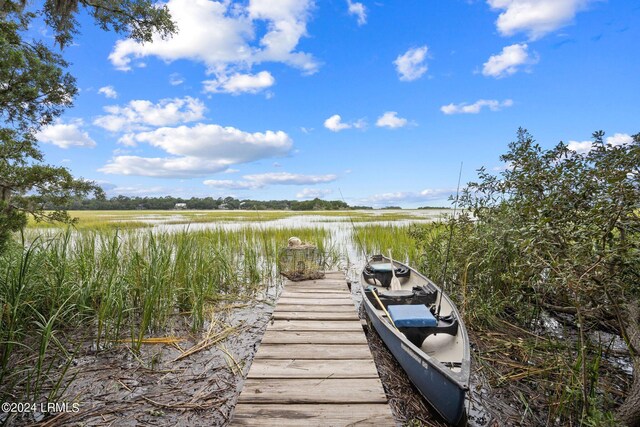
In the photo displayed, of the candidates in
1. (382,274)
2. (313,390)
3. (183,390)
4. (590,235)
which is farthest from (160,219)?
(590,235)

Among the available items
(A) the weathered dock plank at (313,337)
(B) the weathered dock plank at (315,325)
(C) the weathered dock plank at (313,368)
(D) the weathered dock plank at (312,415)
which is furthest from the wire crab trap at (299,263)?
(D) the weathered dock plank at (312,415)

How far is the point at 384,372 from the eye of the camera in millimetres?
3975

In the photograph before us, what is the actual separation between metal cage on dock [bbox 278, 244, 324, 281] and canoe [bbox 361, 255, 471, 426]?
1.84 m

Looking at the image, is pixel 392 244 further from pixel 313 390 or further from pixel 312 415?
pixel 312 415

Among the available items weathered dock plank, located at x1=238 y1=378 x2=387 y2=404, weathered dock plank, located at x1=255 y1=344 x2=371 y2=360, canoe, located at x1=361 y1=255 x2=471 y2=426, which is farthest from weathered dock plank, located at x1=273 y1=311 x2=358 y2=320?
weathered dock plank, located at x1=238 y1=378 x2=387 y2=404

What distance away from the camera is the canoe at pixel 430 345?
9.17 ft

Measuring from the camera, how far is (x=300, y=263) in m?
7.37

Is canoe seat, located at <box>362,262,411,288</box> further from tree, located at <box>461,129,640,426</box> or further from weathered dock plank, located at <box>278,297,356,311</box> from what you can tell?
tree, located at <box>461,129,640,426</box>

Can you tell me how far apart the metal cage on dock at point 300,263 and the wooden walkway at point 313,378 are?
2.25m

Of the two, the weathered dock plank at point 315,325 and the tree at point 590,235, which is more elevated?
the tree at point 590,235

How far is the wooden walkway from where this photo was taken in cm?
253

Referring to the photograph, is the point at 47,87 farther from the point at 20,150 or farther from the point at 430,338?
the point at 430,338

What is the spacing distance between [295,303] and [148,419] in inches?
111

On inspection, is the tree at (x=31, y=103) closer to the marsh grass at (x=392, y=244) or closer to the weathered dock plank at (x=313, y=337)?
the weathered dock plank at (x=313, y=337)
